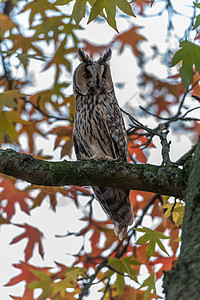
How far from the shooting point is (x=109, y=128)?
3607 millimetres

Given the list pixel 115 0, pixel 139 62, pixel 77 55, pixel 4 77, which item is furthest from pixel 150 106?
pixel 115 0

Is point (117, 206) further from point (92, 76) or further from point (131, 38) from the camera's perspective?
point (131, 38)

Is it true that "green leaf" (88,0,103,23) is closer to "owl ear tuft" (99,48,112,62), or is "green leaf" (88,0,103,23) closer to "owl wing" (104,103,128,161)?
"owl wing" (104,103,128,161)

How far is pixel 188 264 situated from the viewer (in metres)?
1.40

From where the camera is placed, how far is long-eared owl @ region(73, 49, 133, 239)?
362 centimetres

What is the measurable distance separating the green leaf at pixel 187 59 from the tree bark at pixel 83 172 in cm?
50

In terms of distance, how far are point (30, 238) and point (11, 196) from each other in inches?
16.4

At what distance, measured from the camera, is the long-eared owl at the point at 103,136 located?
3621 millimetres

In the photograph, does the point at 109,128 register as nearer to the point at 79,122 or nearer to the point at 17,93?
the point at 79,122

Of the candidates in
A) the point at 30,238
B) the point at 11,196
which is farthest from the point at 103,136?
the point at 30,238

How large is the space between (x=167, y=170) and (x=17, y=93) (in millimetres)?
1541

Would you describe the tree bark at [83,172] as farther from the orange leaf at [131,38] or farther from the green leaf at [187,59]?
the orange leaf at [131,38]

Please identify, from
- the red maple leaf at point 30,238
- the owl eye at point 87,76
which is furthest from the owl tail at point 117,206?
the owl eye at point 87,76

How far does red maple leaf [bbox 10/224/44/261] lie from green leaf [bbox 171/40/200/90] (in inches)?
85.7
